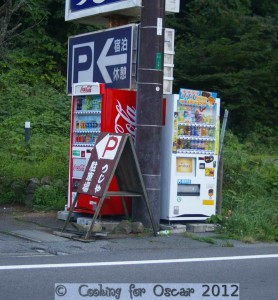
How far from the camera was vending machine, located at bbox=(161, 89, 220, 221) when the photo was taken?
41.4ft

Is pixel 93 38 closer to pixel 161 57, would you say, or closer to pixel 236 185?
pixel 161 57

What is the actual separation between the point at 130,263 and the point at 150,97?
3.57 meters

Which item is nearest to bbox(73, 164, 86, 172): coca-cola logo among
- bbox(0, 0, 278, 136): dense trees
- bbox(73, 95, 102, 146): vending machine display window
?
bbox(73, 95, 102, 146): vending machine display window

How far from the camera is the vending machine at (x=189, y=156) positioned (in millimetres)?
12625

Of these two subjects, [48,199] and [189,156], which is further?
[48,199]

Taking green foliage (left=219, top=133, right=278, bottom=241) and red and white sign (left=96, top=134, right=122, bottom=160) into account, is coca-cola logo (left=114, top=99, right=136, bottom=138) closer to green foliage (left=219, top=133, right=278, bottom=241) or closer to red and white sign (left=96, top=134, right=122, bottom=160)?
red and white sign (left=96, top=134, right=122, bottom=160)

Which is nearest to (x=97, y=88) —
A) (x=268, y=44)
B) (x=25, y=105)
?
(x=25, y=105)

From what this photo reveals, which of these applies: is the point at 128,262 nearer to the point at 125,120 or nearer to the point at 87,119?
the point at 125,120

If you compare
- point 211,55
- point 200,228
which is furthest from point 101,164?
point 211,55

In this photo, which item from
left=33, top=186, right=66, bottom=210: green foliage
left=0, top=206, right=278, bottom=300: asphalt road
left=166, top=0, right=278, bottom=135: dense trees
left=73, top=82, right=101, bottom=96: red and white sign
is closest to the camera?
left=0, top=206, right=278, bottom=300: asphalt road

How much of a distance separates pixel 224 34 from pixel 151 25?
16.4 m

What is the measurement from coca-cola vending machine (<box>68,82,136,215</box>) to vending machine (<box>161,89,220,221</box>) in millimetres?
755

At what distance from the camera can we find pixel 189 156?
12.8 meters

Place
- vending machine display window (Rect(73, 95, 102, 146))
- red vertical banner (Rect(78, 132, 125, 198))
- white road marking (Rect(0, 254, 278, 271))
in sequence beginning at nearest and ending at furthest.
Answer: white road marking (Rect(0, 254, 278, 271))
red vertical banner (Rect(78, 132, 125, 198))
vending machine display window (Rect(73, 95, 102, 146))
